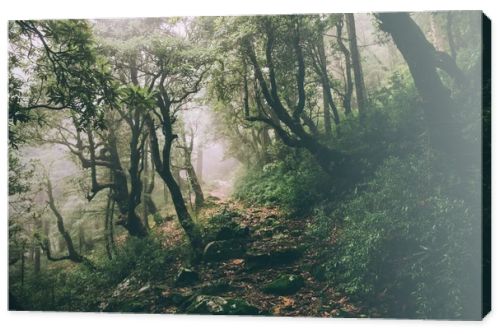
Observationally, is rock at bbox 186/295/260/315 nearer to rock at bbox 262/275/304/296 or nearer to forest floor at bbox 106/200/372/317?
forest floor at bbox 106/200/372/317

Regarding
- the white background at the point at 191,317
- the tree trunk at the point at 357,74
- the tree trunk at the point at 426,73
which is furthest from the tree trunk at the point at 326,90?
the tree trunk at the point at 426,73

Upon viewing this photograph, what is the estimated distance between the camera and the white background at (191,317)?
227 inches

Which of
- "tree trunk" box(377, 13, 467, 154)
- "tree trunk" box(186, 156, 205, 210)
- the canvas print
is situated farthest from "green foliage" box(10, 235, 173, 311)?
"tree trunk" box(377, 13, 467, 154)

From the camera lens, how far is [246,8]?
6.41 metres

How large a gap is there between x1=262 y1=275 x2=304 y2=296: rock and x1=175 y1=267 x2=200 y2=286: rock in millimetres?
830

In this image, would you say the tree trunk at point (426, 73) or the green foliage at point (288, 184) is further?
the green foliage at point (288, 184)

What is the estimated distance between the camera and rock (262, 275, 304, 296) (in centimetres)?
607

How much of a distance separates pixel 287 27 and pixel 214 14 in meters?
0.86

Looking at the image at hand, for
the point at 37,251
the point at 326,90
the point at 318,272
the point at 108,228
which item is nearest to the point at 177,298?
the point at 108,228

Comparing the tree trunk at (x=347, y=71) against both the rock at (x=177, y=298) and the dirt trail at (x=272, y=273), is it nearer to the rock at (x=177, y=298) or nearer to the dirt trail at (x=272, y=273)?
the dirt trail at (x=272, y=273)

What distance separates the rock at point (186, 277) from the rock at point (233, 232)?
0.49 m

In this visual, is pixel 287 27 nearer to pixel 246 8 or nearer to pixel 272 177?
pixel 246 8

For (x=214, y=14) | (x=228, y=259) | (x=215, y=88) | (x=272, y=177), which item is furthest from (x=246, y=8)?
(x=228, y=259)

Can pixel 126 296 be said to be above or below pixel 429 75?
below
